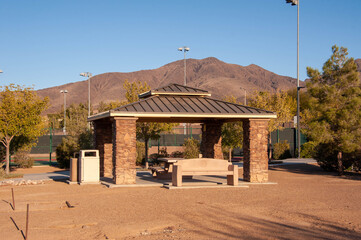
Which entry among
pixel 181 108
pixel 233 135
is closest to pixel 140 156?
pixel 233 135

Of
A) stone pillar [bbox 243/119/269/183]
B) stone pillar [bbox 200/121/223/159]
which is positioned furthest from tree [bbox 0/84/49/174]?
stone pillar [bbox 243/119/269/183]

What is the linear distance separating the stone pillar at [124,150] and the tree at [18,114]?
7.21 metres

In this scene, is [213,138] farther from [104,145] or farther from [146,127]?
[104,145]

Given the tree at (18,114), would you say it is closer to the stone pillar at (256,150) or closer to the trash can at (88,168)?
the trash can at (88,168)

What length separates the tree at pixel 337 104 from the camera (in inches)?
720

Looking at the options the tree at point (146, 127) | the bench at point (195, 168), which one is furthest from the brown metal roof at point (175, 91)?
the tree at point (146, 127)

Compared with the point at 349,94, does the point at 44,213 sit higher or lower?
lower

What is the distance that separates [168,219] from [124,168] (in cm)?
647

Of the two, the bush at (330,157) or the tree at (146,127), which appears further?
the tree at (146,127)

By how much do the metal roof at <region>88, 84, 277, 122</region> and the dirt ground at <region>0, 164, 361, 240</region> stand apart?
277cm

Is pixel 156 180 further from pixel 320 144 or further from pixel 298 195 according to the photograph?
pixel 320 144

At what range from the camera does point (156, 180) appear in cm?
1725

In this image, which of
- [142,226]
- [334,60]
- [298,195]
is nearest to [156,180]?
[298,195]

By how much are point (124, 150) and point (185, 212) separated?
5.85 metres
